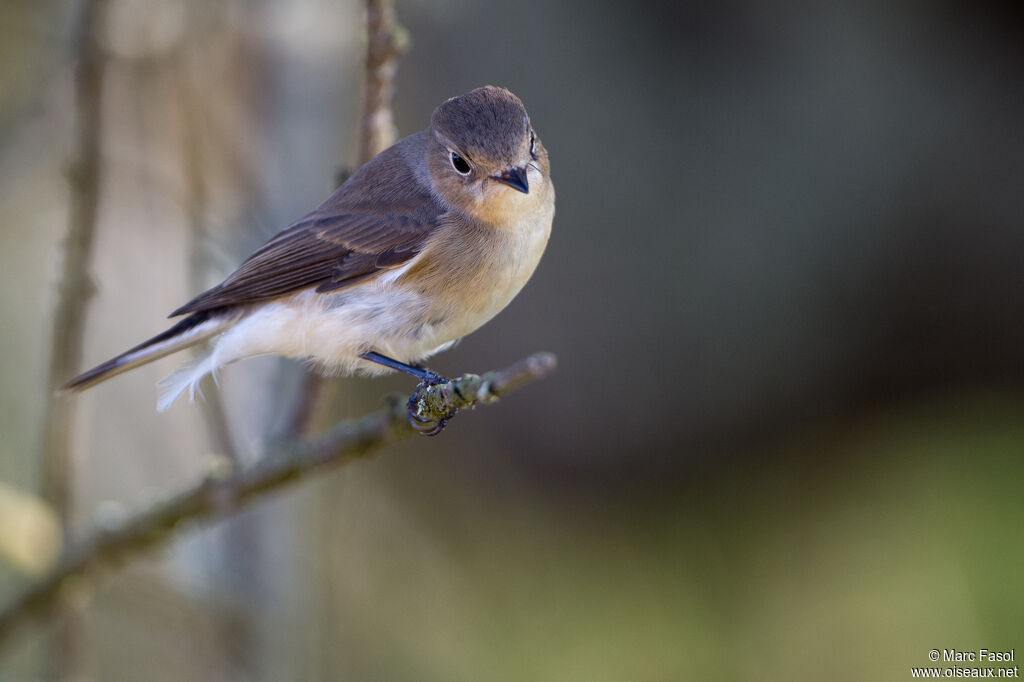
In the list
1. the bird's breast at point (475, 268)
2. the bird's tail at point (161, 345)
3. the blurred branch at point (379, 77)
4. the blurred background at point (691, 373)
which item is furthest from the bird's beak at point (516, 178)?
the blurred background at point (691, 373)

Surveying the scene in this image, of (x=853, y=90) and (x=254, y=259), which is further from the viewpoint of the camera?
(x=853, y=90)

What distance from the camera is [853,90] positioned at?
5.50m

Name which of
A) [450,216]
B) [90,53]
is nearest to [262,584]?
[450,216]

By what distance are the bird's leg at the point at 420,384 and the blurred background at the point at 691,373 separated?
1640 millimetres

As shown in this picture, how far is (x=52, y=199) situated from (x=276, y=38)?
5.10ft

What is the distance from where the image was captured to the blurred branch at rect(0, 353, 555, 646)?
8.83ft

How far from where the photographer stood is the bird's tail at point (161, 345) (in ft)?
8.43

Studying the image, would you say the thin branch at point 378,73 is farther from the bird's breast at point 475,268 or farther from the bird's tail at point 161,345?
the bird's tail at point 161,345

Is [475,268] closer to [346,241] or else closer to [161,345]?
[346,241]

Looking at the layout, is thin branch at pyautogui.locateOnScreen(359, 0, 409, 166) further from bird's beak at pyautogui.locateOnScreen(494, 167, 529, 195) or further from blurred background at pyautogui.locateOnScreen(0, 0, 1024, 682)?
blurred background at pyautogui.locateOnScreen(0, 0, 1024, 682)

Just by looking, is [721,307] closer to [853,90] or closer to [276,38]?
[853,90]

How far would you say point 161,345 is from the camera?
111 inches

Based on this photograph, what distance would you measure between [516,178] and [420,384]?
1.94 feet

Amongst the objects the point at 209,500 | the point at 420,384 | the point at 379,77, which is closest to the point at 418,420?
the point at 420,384
